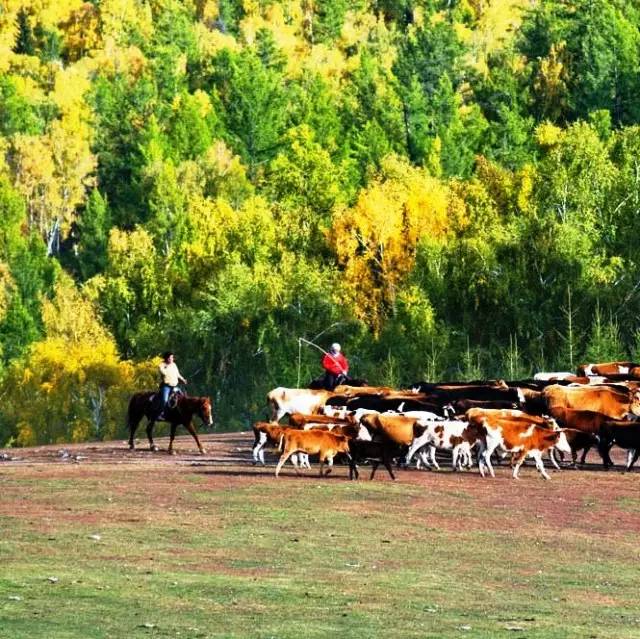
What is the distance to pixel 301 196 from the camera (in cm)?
10062

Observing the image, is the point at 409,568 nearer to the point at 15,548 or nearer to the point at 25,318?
the point at 15,548

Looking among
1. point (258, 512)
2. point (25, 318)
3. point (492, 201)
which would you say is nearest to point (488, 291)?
point (492, 201)

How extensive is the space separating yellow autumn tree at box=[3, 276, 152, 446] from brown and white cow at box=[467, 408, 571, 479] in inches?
2182

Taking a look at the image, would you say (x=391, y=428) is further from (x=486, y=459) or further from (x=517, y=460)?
(x=517, y=460)

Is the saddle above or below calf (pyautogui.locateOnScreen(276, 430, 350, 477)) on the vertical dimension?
above

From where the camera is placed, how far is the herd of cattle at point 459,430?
32812mm

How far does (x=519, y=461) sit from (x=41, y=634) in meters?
15.5

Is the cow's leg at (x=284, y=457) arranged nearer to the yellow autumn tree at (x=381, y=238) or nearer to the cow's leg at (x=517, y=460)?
the cow's leg at (x=517, y=460)

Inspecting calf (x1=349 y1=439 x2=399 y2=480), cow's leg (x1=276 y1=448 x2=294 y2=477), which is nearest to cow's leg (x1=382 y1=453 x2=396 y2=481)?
calf (x1=349 y1=439 x2=399 y2=480)

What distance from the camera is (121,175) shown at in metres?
138

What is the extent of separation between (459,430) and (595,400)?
6.72m

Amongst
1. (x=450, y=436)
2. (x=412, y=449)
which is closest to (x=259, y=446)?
(x=412, y=449)

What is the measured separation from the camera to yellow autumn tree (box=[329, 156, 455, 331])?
88.5 metres

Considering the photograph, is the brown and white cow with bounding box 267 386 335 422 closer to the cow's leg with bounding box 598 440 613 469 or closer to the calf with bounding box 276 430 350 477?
the cow's leg with bounding box 598 440 613 469
